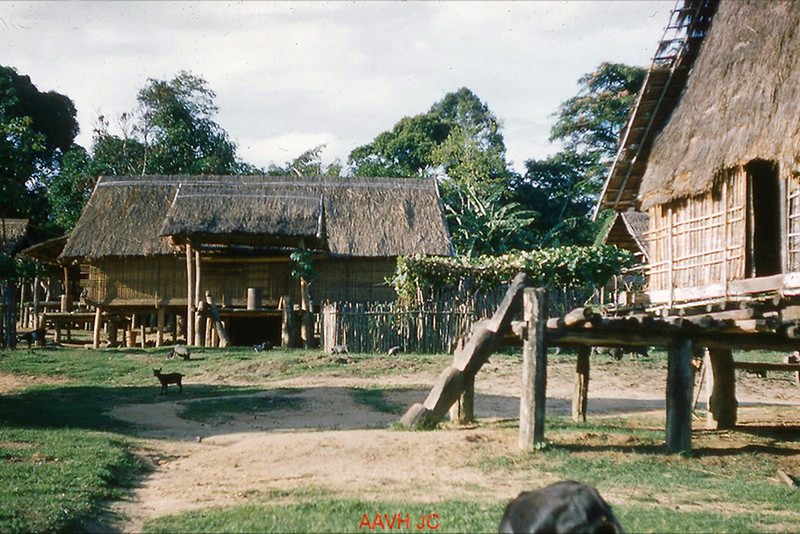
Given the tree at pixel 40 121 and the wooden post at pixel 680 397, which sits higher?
the tree at pixel 40 121

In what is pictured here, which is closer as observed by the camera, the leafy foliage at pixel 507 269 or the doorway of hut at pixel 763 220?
the doorway of hut at pixel 763 220

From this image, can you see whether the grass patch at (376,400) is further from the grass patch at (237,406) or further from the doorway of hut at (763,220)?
the doorway of hut at (763,220)

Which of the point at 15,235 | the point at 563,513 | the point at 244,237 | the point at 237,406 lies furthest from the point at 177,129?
the point at 563,513

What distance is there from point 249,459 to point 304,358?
32.0ft

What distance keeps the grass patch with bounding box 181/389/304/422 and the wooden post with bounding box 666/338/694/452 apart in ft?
21.7

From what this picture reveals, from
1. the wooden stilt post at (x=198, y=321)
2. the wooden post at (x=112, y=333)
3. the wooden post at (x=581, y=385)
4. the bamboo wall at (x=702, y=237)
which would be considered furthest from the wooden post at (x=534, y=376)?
the wooden post at (x=112, y=333)

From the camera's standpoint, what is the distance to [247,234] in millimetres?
24016

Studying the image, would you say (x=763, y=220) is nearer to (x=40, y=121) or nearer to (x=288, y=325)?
(x=288, y=325)

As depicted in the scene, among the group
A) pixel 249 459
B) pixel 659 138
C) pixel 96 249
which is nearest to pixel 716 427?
pixel 659 138

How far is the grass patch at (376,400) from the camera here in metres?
14.6

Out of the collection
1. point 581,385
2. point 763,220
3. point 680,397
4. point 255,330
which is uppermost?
point 763,220

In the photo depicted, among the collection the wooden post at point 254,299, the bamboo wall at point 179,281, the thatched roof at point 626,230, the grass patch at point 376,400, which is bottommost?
the grass patch at point 376,400

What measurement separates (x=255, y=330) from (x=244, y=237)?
469cm

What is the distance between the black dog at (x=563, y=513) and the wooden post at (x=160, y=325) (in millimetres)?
22277
